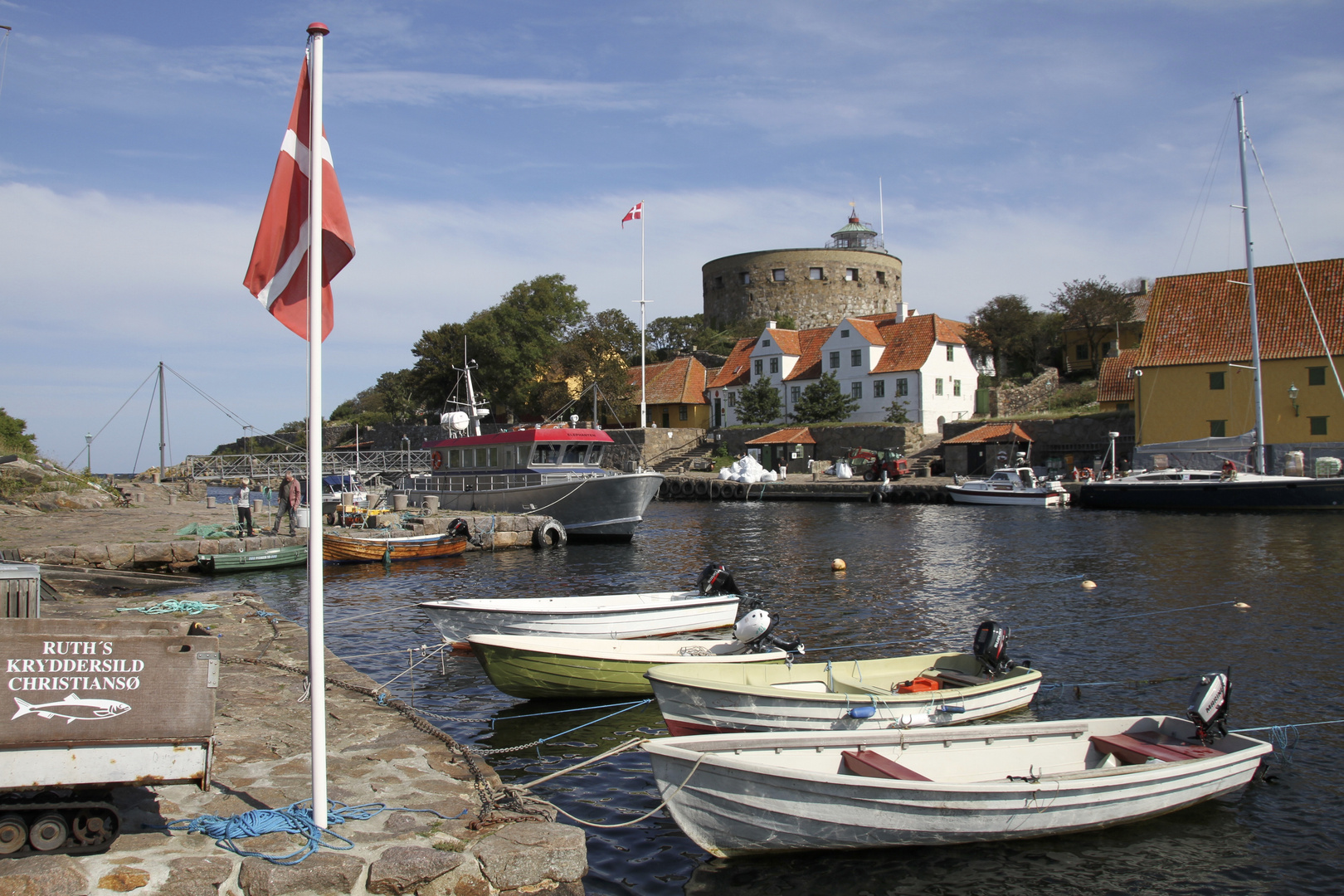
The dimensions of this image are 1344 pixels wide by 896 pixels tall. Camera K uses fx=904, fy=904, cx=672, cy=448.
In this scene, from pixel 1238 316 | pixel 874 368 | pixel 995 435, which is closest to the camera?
pixel 1238 316

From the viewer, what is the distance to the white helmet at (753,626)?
1094 cm

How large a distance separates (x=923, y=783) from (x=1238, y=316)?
4420 centimetres

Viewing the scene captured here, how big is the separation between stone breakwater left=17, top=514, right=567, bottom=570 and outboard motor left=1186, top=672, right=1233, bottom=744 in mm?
20508

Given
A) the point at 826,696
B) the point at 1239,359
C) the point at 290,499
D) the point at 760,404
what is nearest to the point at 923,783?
the point at 826,696

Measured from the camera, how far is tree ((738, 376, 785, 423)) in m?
61.4

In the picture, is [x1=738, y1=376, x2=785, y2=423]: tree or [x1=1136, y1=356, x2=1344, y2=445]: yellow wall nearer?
[x1=1136, y1=356, x2=1344, y2=445]: yellow wall

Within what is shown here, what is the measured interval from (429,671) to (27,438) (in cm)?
3296

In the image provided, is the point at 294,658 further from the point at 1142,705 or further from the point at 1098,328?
the point at 1098,328

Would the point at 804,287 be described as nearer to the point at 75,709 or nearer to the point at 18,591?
the point at 18,591

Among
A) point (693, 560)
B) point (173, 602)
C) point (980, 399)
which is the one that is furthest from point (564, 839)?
point (980, 399)

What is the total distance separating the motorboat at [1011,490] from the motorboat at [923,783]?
32525 mm

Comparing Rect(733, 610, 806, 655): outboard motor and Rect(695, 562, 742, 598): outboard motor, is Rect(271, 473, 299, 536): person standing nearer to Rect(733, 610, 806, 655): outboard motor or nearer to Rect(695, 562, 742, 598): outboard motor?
Rect(695, 562, 742, 598): outboard motor

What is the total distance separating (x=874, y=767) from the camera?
7.11 metres

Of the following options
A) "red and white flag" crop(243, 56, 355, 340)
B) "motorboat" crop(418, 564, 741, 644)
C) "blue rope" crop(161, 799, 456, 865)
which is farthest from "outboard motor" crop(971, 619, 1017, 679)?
"red and white flag" crop(243, 56, 355, 340)
